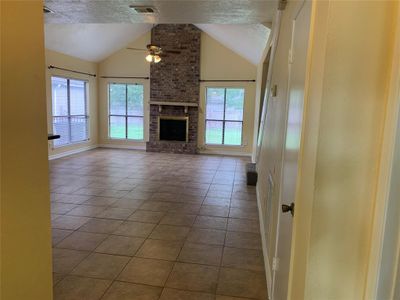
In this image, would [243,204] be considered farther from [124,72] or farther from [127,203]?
[124,72]

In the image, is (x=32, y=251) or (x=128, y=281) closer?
(x=32, y=251)

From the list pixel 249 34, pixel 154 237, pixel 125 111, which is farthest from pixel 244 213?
pixel 125 111

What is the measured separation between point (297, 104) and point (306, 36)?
0.33 meters

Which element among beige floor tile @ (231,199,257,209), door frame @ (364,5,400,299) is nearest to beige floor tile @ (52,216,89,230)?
beige floor tile @ (231,199,257,209)

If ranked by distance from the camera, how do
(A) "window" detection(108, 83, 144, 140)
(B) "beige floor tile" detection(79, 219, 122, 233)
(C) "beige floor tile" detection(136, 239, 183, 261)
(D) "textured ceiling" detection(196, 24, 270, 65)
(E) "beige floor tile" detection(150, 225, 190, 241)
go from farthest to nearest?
(A) "window" detection(108, 83, 144, 140)
(D) "textured ceiling" detection(196, 24, 270, 65)
(B) "beige floor tile" detection(79, 219, 122, 233)
(E) "beige floor tile" detection(150, 225, 190, 241)
(C) "beige floor tile" detection(136, 239, 183, 261)

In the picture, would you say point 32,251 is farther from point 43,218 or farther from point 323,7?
point 323,7

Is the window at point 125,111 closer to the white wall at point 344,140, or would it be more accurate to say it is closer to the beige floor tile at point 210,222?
the beige floor tile at point 210,222

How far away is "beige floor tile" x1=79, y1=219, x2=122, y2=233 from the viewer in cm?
339

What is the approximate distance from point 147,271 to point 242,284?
79 centimetres

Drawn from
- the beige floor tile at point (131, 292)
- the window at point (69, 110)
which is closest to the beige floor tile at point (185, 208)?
the beige floor tile at point (131, 292)

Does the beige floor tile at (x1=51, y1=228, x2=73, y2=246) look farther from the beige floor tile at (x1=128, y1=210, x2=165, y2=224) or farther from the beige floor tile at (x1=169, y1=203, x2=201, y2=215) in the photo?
the beige floor tile at (x1=169, y1=203, x2=201, y2=215)

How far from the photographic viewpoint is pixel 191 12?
3.84 meters

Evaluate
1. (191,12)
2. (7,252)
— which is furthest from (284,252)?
(191,12)

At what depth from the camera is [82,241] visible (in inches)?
122
